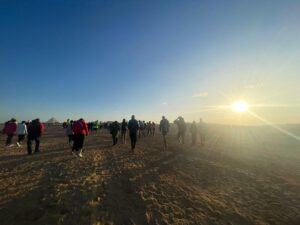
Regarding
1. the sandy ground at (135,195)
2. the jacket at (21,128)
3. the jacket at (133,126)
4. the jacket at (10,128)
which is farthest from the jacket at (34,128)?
the jacket at (133,126)

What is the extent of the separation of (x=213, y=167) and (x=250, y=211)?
657cm

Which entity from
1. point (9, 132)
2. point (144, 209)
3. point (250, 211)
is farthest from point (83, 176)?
point (9, 132)

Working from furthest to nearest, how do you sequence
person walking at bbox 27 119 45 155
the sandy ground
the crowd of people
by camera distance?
person walking at bbox 27 119 45 155
the crowd of people
the sandy ground

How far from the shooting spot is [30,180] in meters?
8.78

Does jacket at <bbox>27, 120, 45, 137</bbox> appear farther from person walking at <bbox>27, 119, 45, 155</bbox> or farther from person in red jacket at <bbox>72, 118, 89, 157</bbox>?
person in red jacket at <bbox>72, 118, 89, 157</bbox>

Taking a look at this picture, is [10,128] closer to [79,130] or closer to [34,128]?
[34,128]

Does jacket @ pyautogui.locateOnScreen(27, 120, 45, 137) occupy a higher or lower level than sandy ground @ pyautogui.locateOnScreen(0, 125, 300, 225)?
higher

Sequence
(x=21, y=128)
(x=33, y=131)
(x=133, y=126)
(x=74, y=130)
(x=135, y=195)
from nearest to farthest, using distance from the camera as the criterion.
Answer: (x=135, y=195) → (x=74, y=130) → (x=33, y=131) → (x=133, y=126) → (x=21, y=128)

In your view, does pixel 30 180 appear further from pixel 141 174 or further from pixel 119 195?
pixel 141 174

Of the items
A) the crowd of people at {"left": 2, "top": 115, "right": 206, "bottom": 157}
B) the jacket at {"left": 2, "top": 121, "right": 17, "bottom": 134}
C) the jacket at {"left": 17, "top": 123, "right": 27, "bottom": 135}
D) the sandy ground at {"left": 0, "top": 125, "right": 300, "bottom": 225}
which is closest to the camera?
the sandy ground at {"left": 0, "top": 125, "right": 300, "bottom": 225}

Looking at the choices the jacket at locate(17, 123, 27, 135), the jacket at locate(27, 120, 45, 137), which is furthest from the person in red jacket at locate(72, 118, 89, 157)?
the jacket at locate(17, 123, 27, 135)

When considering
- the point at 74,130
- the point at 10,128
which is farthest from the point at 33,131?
the point at 10,128

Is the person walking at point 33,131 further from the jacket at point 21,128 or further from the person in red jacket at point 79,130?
the jacket at point 21,128

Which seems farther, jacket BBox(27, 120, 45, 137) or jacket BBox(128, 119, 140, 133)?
jacket BBox(128, 119, 140, 133)
